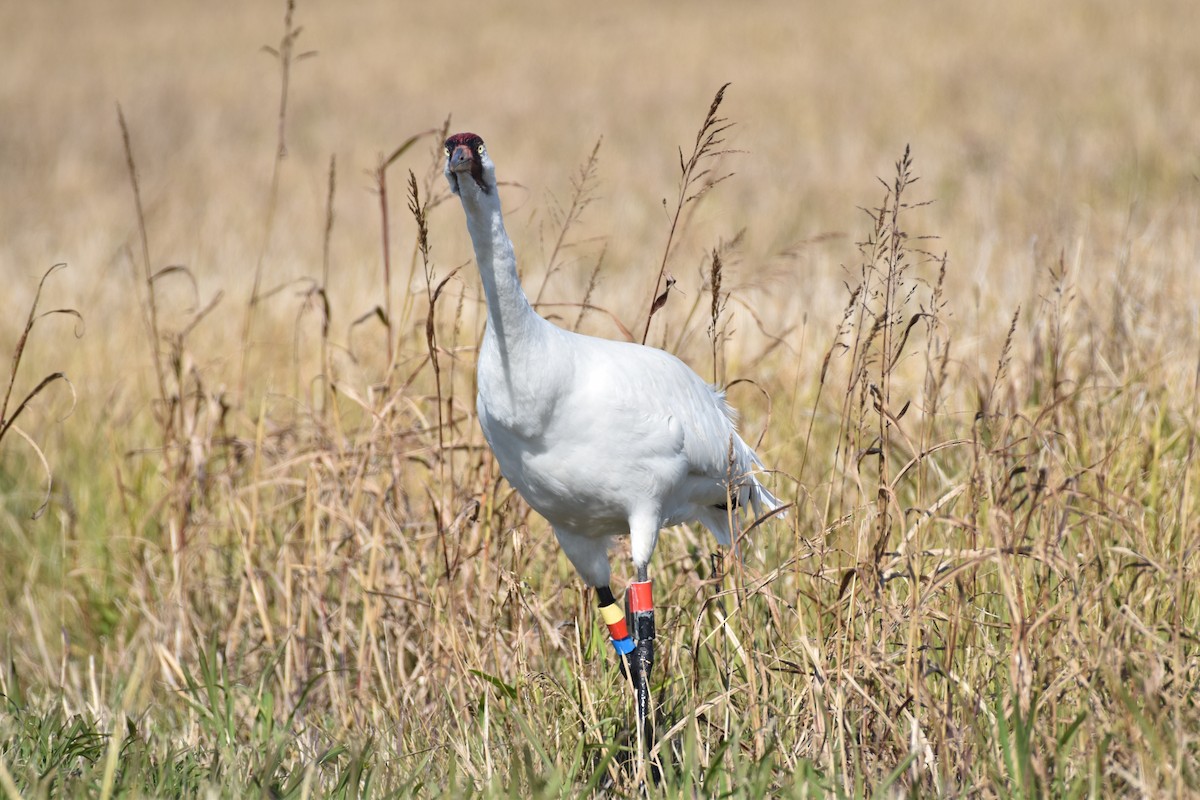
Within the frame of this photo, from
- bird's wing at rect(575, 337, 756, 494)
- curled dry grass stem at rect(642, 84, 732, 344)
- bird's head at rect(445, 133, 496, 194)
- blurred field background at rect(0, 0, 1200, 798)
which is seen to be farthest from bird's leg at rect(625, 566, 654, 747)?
bird's head at rect(445, 133, 496, 194)

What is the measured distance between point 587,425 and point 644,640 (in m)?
0.73

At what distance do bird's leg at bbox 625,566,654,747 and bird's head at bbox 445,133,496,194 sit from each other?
1.21m

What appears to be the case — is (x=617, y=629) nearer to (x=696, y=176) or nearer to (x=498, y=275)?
(x=498, y=275)

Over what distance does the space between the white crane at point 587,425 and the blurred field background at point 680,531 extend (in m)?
0.21

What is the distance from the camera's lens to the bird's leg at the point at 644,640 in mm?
3316

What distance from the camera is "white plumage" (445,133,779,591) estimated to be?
9.44 feet

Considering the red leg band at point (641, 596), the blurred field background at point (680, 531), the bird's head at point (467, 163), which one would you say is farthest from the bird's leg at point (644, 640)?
the bird's head at point (467, 163)

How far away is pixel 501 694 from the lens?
11.7 feet

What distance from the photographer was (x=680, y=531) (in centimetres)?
453

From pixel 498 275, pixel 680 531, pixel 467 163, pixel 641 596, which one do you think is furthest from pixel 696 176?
pixel 680 531

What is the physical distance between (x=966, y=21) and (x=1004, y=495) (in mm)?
16172

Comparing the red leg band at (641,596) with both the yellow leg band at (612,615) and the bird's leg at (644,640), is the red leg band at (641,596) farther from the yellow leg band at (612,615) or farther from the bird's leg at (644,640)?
the yellow leg band at (612,615)

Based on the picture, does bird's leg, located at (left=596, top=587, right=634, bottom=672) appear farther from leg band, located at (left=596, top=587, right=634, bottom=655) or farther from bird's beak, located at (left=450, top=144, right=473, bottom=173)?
bird's beak, located at (left=450, top=144, right=473, bottom=173)

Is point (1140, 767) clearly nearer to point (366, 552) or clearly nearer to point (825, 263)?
point (366, 552)
